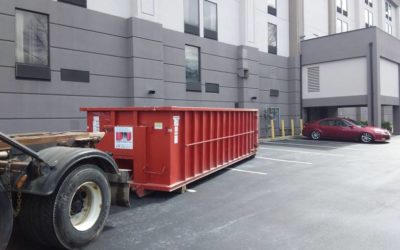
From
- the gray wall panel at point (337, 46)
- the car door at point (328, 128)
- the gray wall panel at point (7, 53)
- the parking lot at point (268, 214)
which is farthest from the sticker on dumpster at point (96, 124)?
the gray wall panel at point (337, 46)

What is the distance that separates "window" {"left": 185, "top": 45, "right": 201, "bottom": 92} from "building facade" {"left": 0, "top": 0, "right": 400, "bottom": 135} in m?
0.05

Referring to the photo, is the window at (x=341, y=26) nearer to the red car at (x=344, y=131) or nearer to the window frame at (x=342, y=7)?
the window frame at (x=342, y=7)

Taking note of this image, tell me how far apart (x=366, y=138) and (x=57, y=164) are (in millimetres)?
19333

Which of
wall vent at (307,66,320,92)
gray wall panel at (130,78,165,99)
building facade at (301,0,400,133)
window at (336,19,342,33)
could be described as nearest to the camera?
gray wall panel at (130,78,165,99)

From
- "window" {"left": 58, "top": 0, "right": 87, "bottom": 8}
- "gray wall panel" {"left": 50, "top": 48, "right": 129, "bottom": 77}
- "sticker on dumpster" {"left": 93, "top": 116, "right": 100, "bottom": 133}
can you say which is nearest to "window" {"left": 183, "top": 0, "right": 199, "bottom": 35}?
"gray wall panel" {"left": 50, "top": 48, "right": 129, "bottom": 77}

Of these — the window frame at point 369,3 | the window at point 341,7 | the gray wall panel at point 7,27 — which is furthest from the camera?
the window frame at point 369,3

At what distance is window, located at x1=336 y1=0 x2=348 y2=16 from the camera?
3212 cm

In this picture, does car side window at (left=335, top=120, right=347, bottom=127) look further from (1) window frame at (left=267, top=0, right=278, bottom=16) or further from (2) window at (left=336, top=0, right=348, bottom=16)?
(2) window at (left=336, top=0, right=348, bottom=16)

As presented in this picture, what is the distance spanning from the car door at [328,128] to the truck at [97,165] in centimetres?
1260

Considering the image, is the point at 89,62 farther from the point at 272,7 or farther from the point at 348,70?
the point at 348,70

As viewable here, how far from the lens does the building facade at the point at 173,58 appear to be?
12.1 m

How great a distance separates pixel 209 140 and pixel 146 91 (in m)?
6.82

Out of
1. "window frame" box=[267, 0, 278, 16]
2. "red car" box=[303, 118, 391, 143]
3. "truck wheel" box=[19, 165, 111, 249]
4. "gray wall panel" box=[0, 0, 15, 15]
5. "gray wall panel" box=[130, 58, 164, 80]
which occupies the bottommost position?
"truck wheel" box=[19, 165, 111, 249]

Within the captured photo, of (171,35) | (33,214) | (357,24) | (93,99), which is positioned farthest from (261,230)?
(357,24)
